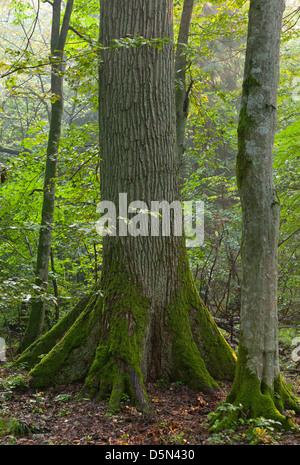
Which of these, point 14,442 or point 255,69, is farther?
point 255,69

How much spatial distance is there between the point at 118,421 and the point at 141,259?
1.88 meters

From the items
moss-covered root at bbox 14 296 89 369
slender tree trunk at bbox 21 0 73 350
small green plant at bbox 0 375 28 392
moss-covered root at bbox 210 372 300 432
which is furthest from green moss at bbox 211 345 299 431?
slender tree trunk at bbox 21 0 73 350

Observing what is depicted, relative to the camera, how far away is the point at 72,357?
4891 millimetres

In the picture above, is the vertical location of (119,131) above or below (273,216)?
above

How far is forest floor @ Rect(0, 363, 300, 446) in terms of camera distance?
3.43 metres

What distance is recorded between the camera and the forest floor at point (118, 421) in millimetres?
3428

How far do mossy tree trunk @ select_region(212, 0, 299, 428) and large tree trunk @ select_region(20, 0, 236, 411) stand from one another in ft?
3.53

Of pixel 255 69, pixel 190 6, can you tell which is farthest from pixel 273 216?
pixel 190 6

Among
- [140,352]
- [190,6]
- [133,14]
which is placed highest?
[190,6]

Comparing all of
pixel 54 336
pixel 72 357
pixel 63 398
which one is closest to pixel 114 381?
pixel 63 398

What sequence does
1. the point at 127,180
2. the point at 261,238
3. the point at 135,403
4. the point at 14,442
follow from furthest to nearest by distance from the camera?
the point at 127,180
the point at 135,403
the point at 261,238
the point at 14,442

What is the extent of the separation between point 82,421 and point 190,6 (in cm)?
726

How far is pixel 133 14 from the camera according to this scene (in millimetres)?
5012

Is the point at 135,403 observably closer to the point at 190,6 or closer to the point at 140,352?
the point at 140,352
